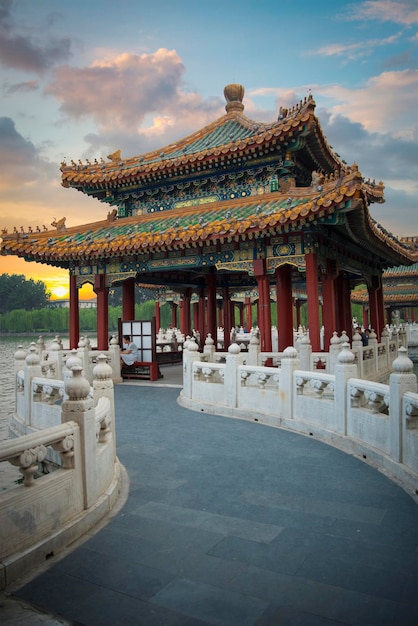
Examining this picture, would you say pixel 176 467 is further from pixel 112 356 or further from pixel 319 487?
pixel 112 356

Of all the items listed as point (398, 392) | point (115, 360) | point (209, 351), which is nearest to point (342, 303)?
point (209, 351)

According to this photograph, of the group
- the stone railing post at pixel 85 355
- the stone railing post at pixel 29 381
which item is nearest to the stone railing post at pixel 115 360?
the stone railing post at pixel 85 355

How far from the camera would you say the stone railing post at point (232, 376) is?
970 cm

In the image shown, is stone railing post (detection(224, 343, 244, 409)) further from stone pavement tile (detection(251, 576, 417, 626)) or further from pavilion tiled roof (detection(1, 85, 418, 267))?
stone pavement tile (detection(251, 576, 417, 626))

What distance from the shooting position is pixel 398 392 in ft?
19.2

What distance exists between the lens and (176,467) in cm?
641

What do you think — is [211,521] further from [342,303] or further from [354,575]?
[342,303]

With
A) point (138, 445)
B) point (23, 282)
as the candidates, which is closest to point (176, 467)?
point (138, 445)

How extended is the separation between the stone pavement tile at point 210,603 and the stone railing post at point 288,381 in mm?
5332

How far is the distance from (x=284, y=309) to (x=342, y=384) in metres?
6.60

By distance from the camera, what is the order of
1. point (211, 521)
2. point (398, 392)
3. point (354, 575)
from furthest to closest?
point (398, 392) → point (211, 521) → point (354, 575)

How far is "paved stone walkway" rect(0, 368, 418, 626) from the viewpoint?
3229 mm

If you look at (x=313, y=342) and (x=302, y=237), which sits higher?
(x=302, y=237)

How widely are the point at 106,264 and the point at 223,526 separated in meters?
12.8
